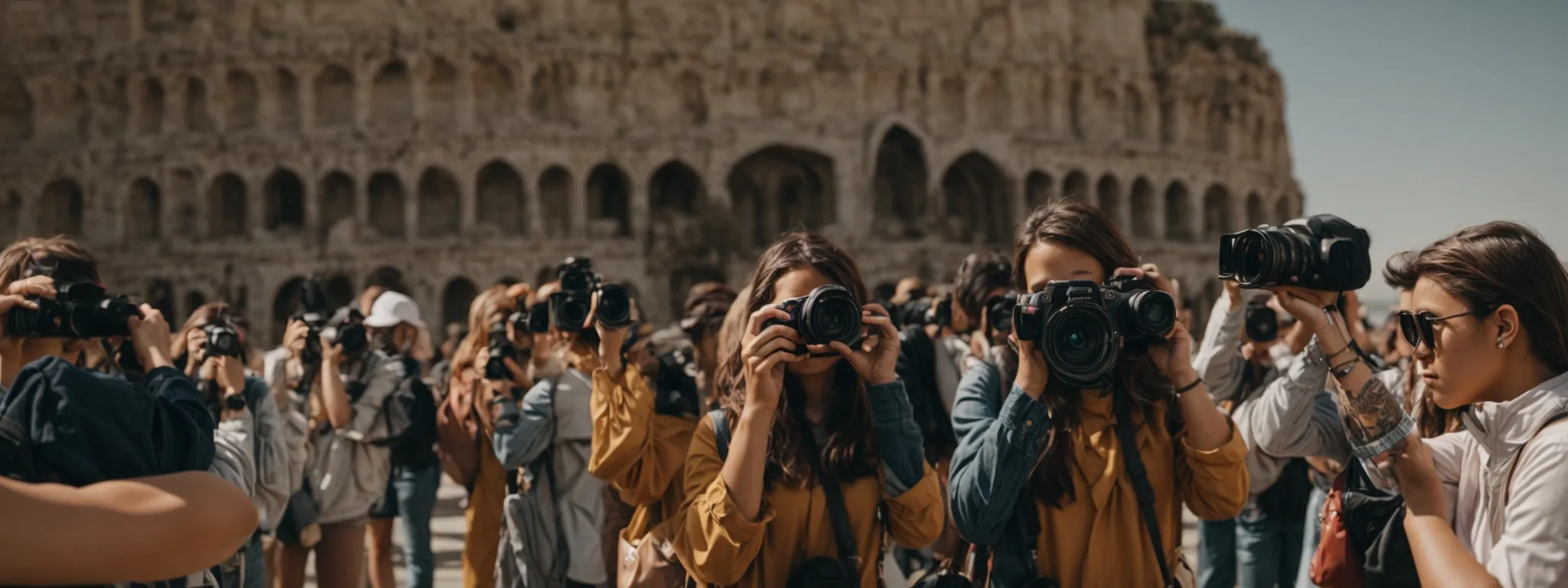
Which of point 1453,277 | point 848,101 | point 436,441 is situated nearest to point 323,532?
point 436,441

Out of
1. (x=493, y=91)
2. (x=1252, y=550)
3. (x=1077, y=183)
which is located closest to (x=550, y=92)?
(x=493, y=91)

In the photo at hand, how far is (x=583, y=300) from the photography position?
5719 mm

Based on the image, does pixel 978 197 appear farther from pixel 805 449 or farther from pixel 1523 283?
pixel 1523 283

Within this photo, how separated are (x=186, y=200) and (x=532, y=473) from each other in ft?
123

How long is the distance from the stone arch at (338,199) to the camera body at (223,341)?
34.9m

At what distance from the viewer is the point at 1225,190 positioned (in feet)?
153

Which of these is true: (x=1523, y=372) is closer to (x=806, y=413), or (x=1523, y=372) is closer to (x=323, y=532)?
(x=806, y=413)

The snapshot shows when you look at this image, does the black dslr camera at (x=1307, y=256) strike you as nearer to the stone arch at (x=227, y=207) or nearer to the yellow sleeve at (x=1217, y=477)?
the yellow sleeve at (x=1217, y=477)

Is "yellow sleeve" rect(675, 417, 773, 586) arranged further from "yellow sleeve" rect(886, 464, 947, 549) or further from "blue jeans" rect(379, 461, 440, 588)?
"blue jeans" rect(379, 461, 440, 588)

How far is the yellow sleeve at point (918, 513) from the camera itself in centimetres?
403

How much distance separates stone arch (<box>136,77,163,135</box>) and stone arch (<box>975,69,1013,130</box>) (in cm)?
2706

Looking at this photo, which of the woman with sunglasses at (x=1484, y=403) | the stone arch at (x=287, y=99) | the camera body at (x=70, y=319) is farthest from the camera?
the stone arch at (x=287, y=99)

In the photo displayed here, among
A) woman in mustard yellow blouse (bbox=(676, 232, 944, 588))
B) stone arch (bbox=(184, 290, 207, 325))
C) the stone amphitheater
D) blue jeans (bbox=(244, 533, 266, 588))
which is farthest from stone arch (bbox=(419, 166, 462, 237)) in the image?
woman in mustard yellow blouse (bbox=(676, 232, 944, 588))

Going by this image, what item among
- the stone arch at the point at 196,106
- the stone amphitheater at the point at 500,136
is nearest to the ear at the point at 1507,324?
the stone amphitheater at the point at 500,136
